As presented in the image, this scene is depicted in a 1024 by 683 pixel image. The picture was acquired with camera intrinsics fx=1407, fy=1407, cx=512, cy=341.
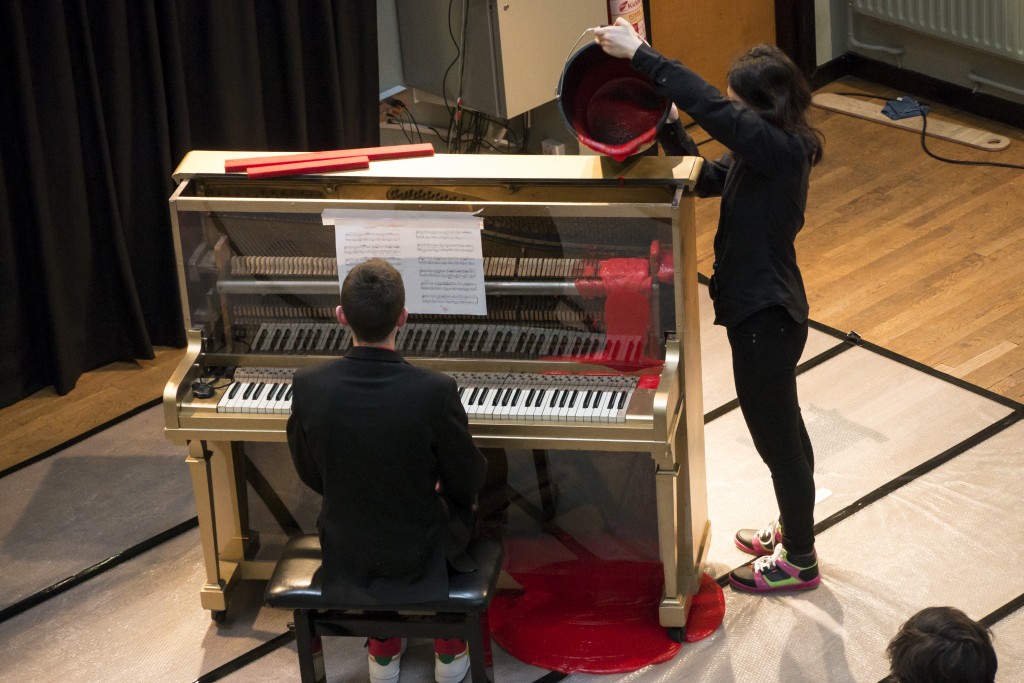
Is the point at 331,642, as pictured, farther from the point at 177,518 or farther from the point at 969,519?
the point at 969,519

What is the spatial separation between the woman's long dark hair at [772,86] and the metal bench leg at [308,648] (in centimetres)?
141

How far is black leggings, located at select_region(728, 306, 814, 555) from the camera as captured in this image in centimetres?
304

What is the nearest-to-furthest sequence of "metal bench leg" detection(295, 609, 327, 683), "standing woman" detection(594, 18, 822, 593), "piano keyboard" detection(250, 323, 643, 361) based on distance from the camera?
"standing woman" detection(594, 18, 822, 593) → "metal bench leg" detection(295, 609, 327, 683) → "piano keyboard" detection(250, 323, 643, 361)

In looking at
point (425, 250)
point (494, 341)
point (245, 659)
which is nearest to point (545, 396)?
point (494, 341)

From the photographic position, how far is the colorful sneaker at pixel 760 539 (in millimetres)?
3553

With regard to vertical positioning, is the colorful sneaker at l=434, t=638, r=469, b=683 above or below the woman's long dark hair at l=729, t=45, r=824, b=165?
below

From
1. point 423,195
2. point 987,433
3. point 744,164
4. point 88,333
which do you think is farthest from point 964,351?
point 88,333

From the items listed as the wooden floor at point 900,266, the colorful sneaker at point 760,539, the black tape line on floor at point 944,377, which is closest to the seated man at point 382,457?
the colorful sneaker at point 760,539

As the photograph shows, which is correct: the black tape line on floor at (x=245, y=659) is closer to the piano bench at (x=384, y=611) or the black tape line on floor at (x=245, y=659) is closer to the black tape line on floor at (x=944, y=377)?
the piano bench at (x=384, y=611)

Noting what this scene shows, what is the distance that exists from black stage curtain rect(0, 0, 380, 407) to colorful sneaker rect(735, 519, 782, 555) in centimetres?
213

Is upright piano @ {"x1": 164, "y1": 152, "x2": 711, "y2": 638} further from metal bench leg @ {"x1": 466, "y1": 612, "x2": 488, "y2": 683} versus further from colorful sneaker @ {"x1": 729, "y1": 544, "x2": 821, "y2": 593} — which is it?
metal bench leg @ {"x1": 466, "y1": 612, "x2": 488, "y2": 683}

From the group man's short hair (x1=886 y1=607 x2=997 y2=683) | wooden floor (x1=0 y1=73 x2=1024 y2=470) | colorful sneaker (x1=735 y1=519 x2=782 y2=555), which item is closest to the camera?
man's short hair (x1=886 y1=607 x2=997 y2=683)

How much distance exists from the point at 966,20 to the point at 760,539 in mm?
3077

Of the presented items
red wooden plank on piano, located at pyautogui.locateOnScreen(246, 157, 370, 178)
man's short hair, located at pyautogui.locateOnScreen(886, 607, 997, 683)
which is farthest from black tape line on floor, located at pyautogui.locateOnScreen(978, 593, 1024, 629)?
red wooden plank on piano, located at pyautogui.locateOnScreen(246, 157, 370, 178)
